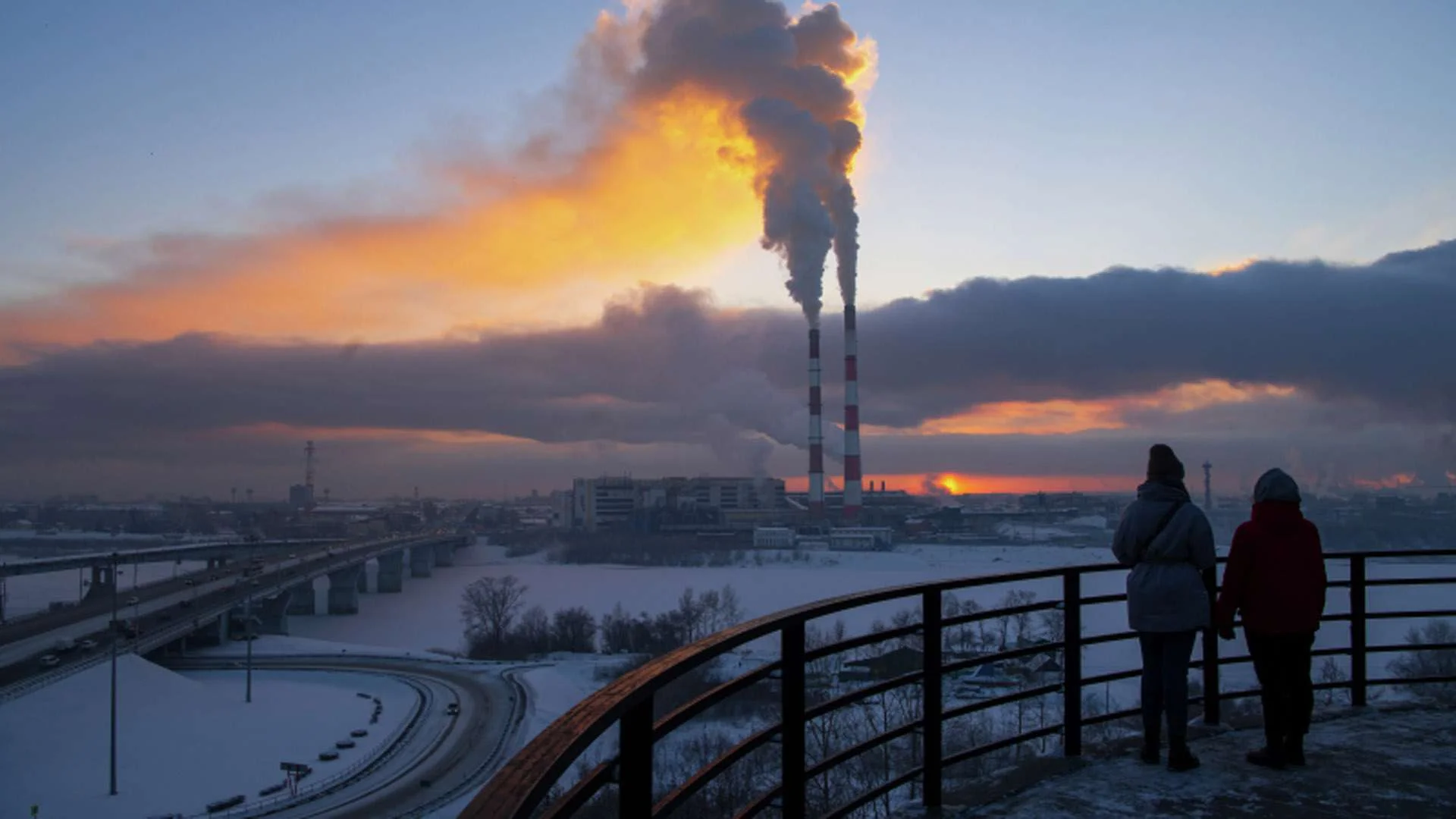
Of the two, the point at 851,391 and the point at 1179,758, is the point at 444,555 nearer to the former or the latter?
the point at 851,391

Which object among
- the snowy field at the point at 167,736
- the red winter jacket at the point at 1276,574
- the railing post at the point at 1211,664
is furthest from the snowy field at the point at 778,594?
the red winter jacket at the point at 1276,574

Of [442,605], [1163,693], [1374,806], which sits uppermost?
[1163,693]

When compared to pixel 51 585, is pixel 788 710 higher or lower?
higher

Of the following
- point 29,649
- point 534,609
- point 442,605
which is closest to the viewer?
point 29,649

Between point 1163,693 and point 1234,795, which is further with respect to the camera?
point 1163,693

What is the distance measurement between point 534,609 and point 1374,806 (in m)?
36.5

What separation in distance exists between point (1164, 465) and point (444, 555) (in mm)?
73971

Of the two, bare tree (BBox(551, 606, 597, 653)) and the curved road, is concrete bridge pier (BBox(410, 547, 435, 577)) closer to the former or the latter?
bare tree (BBox(551, 606, 597, 653))

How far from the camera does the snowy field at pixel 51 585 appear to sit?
42875mm

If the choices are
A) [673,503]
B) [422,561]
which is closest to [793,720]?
[422,561]

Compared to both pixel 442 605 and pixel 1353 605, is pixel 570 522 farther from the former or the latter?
pixel 1353 605

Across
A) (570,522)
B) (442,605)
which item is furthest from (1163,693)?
(570,522)

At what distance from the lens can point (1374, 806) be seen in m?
3.46

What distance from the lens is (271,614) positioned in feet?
131
